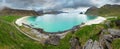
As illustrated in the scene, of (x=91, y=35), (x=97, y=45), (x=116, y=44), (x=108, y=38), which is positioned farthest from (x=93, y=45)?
(x=91, y=35)

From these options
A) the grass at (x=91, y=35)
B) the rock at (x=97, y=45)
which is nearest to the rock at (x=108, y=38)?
the rock at (x=97, y=45)

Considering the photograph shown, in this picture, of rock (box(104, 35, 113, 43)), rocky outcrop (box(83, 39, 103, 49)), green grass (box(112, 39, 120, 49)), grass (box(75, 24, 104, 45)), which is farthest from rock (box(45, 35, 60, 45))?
green grass (box(112, 39, 120, 49))

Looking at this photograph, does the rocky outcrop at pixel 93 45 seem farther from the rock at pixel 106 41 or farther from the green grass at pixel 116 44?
the green grass at pixel 116 44

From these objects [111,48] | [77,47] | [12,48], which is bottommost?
[12,48]

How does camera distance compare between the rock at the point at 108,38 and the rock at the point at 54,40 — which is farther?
the rock at the point at 54,40

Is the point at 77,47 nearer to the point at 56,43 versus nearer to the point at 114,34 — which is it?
the point at 114,34

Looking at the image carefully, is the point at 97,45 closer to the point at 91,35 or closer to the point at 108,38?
→ the point at 108,38

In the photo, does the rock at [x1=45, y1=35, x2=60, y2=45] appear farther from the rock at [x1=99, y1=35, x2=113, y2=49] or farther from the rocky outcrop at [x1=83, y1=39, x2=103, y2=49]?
the rock at [x1=99, y1=35, x2=113, y2=49]

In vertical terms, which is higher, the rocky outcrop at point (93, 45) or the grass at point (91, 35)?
the rocky outcrop at point (93, 45)

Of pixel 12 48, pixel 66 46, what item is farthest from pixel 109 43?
pixel 12 48

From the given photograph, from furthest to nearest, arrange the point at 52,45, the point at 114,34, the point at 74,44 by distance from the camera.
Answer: the point at 52,45
the point at 74,44
the point at 114,34

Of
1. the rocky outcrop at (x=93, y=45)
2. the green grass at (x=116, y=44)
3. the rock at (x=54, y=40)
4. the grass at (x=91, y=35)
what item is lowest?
the rock at (x=54, y=40)
